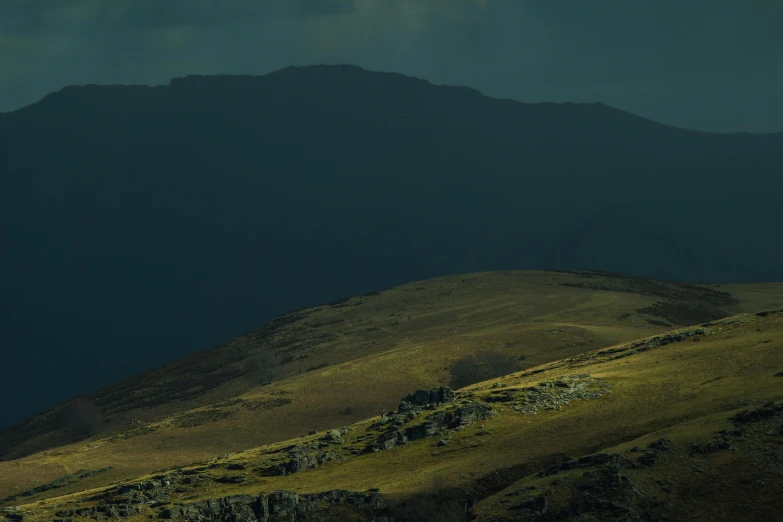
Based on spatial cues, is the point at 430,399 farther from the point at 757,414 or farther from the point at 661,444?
the point at 757,414

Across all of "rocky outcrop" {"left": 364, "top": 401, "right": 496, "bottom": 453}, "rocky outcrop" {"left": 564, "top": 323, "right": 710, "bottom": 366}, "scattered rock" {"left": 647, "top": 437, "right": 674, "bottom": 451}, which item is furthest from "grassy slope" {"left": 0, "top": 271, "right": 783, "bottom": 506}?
"rocky outcrop" {"left": 564, "top": 323, "right": 710, "bottom": 366}

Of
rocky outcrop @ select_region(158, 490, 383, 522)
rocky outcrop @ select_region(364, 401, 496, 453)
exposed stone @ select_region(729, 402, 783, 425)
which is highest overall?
exposed stone @ select_region(729, 402, 783, 425)

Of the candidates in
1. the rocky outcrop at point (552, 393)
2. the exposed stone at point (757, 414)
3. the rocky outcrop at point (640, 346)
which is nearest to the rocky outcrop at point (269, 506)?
the rocky outcrop at point (552, 393)

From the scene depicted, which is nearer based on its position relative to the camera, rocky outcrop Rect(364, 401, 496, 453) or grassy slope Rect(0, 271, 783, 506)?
rocky outcrop Rect(364, 401, 496, 453)

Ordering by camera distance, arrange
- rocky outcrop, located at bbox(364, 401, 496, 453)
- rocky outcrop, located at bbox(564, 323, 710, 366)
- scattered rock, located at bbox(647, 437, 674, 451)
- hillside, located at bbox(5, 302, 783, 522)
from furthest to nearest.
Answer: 1. rocky outcrop, located at bbox(564, 323, 710, 366)
2. rocky outcrop, located at bbox(364, 401, 496, 453)
3. scattered rock, located at bbox(647, 437, 674, 451)
4. hillside, located at bbox(5, 302, 783, 522)

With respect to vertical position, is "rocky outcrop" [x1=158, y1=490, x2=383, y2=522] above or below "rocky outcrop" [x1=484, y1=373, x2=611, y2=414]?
below

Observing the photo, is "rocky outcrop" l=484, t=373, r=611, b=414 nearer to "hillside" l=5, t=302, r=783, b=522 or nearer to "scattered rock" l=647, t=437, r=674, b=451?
"hillside" l=5, t=302, r=783, b=522

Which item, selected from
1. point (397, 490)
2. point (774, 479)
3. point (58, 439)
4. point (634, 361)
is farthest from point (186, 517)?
point (58, 439)
